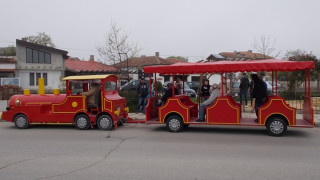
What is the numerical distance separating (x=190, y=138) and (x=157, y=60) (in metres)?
39.3

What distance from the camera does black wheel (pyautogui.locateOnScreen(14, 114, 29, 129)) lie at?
11555 millimetres

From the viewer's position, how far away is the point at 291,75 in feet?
70.1

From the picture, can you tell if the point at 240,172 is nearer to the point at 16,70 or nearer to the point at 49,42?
the point at 16,70

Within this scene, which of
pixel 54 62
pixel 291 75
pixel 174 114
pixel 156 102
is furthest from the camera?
pixel 54 62

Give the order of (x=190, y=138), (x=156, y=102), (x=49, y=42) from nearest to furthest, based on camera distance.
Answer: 1. (x=190, y=138)
2. (x=156, y=102)
3. (x=49, y=42)

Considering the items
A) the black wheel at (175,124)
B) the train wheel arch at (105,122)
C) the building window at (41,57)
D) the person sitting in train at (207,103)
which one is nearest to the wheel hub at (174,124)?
the black wheel at (175,124)

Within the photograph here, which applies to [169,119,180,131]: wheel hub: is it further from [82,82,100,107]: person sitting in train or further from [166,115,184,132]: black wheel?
[82,82,100,107]: person sitting in train

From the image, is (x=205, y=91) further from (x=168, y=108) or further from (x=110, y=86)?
(x=110, y=86)

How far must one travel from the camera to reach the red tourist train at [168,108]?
31.1 ft

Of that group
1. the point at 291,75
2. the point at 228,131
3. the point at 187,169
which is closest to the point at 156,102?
the point at 228,131

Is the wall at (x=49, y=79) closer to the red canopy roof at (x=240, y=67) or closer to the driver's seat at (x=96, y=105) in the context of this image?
the driver's seat at (x=96, y=105)

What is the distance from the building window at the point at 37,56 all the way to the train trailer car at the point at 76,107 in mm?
24680

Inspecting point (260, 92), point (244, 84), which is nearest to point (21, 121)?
point (260, 92)

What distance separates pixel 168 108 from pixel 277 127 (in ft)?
11.0
